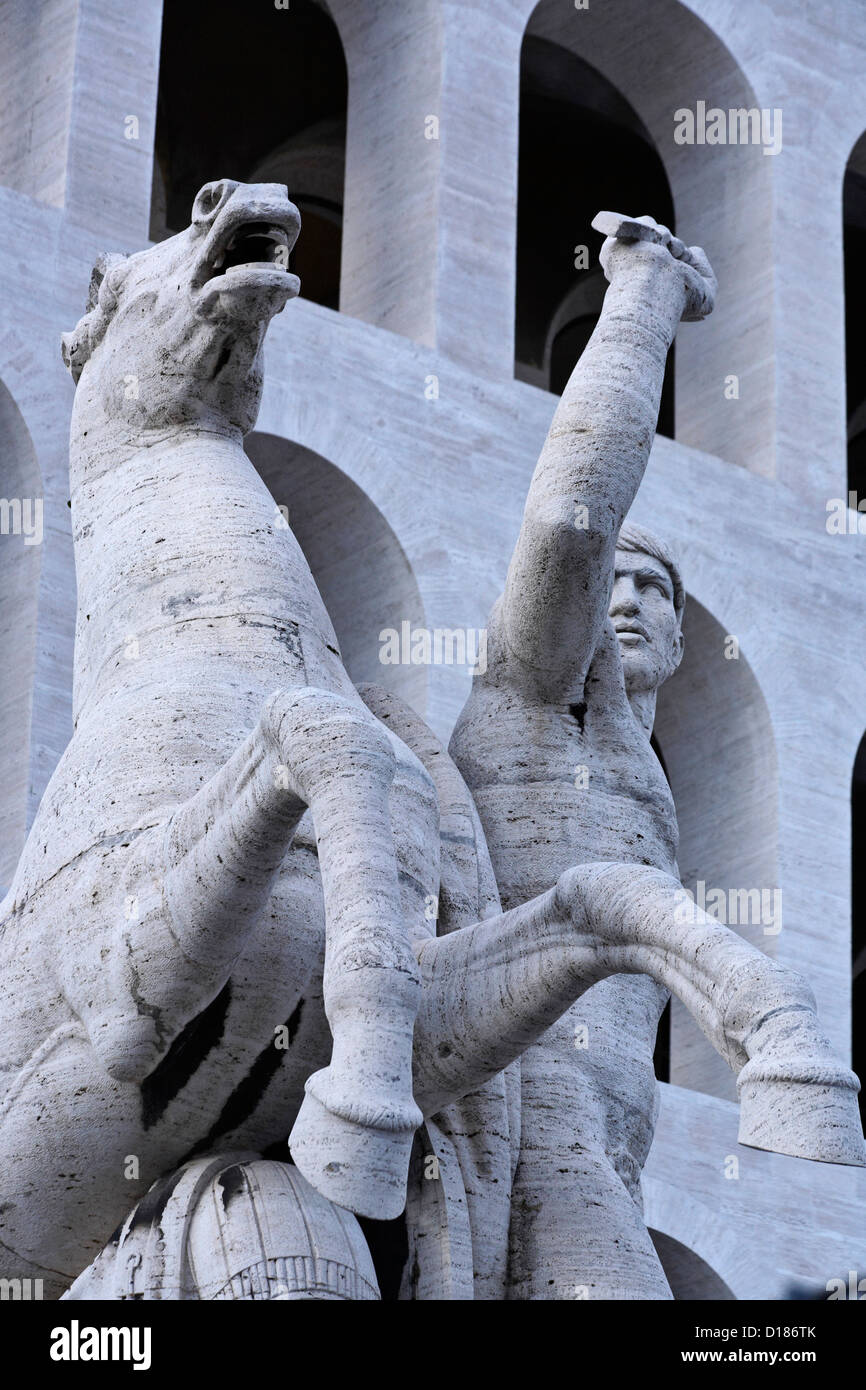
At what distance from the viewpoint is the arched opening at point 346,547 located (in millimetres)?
16766

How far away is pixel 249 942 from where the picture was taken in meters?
5.83

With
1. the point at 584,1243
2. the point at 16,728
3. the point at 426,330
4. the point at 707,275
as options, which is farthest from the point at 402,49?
the point at 584,1243

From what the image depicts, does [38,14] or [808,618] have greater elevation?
[38,14]

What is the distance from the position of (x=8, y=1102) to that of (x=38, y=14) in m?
12.5

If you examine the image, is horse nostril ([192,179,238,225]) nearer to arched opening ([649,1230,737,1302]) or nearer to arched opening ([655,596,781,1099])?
arched opening ([649,1230,737,1302])

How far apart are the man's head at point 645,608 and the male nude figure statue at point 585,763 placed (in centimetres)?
19

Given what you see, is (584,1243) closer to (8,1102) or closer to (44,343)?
(8,1102)

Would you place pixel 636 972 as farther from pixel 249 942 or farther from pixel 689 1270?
pixel 689 1270

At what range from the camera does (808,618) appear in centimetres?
1905

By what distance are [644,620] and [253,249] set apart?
1525 mm

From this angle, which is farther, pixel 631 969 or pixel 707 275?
pixel 707 275

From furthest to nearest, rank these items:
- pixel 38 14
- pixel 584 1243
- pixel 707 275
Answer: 1. pixel 38 14
2. pixel 707 275
3. pixel 584 1243
